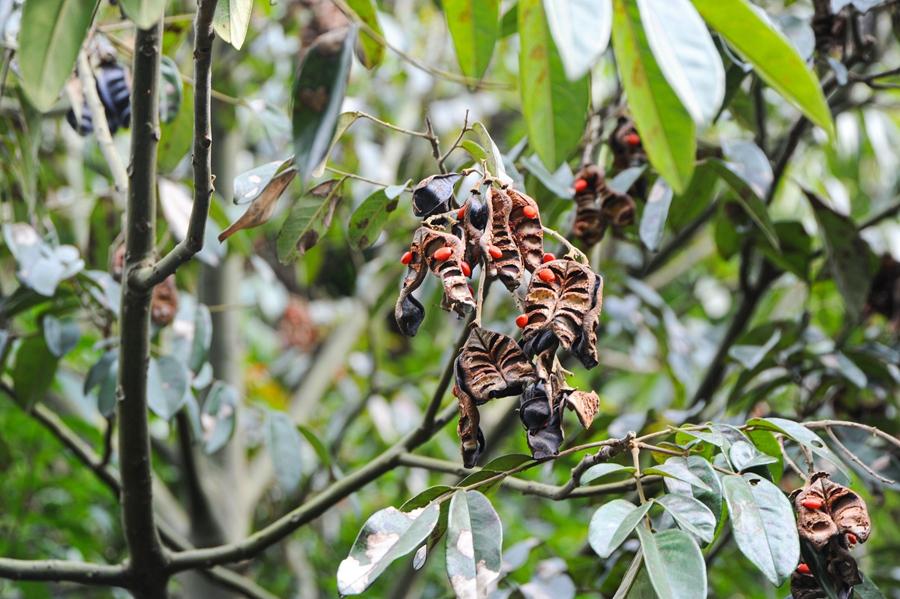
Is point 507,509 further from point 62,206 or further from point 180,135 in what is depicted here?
point 180,135

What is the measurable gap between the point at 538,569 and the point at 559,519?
1.16 m

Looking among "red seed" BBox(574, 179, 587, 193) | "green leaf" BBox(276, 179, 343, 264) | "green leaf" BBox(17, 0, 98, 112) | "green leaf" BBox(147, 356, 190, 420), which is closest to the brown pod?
"green leaf" BBox(147, 356, 190, 420)

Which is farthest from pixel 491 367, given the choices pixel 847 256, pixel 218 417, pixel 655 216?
pixel 847 256

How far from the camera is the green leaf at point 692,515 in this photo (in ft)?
1.80

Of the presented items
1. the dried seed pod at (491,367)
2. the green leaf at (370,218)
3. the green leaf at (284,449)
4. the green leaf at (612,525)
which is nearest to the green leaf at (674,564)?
the green leaf at (612,525)

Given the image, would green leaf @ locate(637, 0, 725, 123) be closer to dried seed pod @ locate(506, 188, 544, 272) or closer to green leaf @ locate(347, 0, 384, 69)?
dried seed pod @ locate(506, 188, 544, 272)

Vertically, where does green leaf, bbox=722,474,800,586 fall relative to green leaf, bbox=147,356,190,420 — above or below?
below

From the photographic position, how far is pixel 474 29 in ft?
1.94

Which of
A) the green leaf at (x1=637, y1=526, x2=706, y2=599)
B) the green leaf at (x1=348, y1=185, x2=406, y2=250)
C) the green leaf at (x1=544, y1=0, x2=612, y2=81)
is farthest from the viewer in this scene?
the green leaf at (x1=348, y1=185, x2=406, y2=250)

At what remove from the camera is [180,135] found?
1074 mm

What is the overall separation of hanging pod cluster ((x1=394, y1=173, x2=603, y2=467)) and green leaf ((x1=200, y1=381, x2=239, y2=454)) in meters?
0.54

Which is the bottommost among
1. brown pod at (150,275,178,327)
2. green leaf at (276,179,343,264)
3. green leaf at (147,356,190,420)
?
green leaf at (276,179,343,264)

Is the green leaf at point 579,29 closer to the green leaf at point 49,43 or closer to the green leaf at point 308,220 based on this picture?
the green leaf at point 49,43

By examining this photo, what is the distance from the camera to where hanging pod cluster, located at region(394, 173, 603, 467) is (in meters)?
0.54
